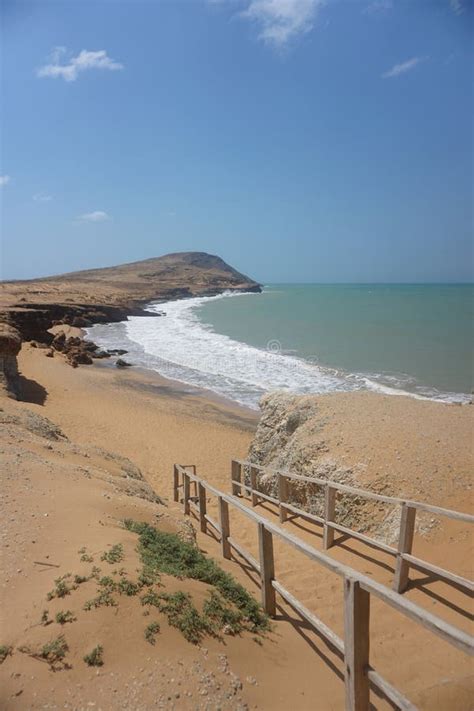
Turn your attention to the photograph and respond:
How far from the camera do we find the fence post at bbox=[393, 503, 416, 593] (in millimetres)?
5109

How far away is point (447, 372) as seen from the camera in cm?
2459

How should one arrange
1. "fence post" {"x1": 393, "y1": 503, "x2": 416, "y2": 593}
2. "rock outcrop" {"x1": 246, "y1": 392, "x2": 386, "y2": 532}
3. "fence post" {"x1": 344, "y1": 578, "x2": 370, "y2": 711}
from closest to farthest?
"fence post" {"x1": 344, "y1": 578, "x2": 370, "y2": 711} < "fence post" {"x1": 393, "y1": 503, "x2": 416, "y2": 593} < "rock outcrop" {"x1": 246, "y1": 392, "x2": 386, "y2": 532}

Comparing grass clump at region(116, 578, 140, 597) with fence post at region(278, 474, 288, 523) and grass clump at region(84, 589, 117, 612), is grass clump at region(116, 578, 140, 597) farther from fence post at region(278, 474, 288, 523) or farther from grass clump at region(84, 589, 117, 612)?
fence post at region(278, 474, 288, 523)

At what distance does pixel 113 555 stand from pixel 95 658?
46.1 inches

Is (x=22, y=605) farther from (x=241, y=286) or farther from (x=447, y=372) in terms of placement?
(x=241, y=286)

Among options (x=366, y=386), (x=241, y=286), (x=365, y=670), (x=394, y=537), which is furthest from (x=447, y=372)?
(x=241, y=286)

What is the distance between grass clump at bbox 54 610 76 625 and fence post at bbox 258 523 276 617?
175 centimetres

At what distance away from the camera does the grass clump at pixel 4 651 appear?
118 inches

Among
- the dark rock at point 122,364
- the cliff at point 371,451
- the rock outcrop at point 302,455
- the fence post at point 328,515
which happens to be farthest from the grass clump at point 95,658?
the dark rock at point 122,364

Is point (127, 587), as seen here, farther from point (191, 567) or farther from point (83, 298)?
point (83, 298)

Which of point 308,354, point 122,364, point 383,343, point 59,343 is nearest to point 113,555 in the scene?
point 122,364

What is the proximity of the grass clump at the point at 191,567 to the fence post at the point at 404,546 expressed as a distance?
1.86 meters

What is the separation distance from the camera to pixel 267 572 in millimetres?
4301

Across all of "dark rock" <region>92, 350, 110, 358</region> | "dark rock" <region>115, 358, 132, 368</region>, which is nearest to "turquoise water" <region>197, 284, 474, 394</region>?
"dark rock" <region>115, 358, 132, 368</region>
